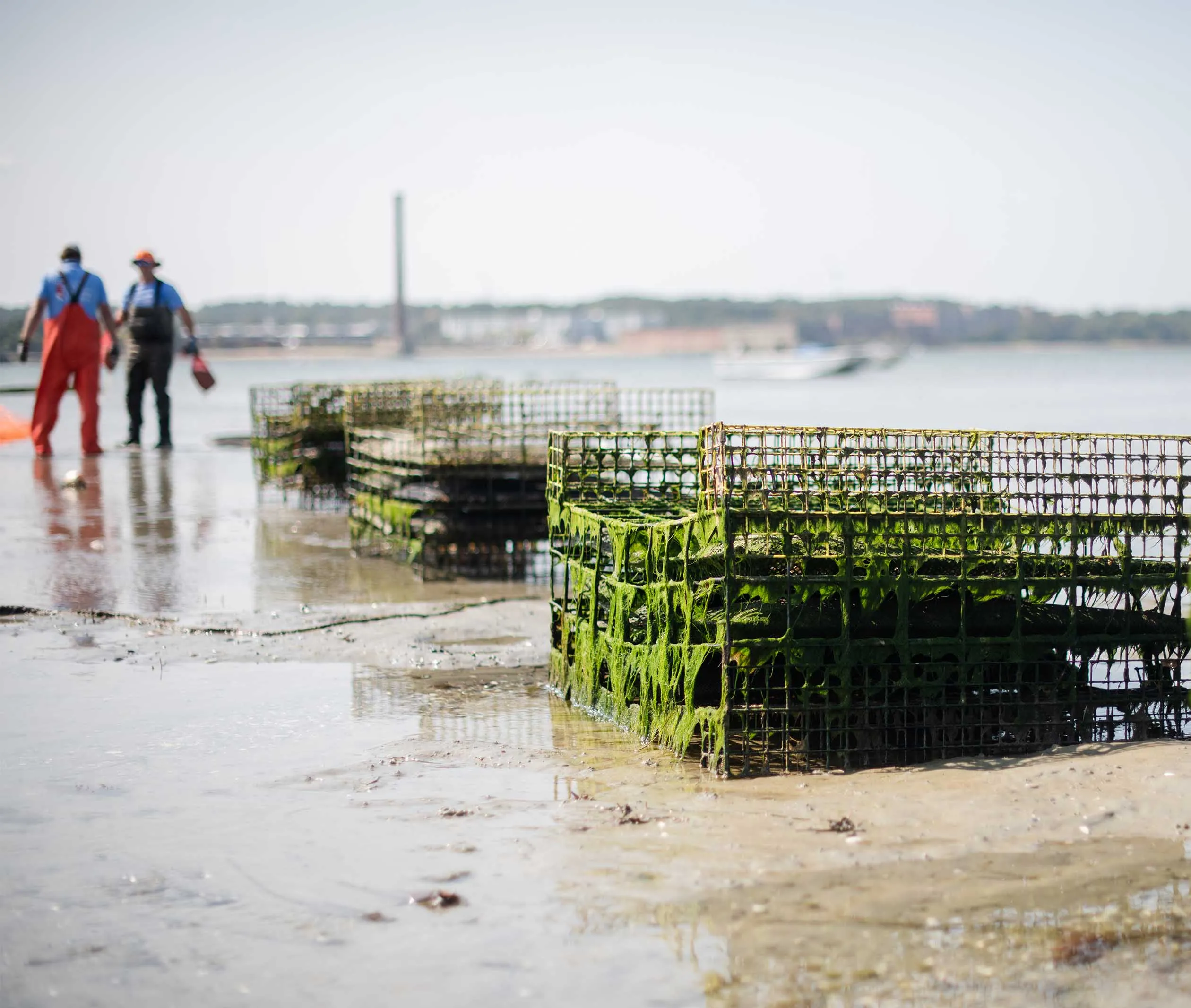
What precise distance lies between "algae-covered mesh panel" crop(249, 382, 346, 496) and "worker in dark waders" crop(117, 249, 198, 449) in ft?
12.7

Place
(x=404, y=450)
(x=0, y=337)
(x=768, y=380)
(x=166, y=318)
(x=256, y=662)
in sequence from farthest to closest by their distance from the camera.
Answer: (x=768, y=380) < (x=0, y=337) < (x=166, y=318) < (x=404, y=450) < (x=256, y=662)

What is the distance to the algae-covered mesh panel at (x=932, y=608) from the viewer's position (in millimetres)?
7559

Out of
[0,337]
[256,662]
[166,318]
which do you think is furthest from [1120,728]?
[0,337]

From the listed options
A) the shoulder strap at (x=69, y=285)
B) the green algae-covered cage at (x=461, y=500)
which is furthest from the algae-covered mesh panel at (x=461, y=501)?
the shoulder strap at (x=69, y=285)

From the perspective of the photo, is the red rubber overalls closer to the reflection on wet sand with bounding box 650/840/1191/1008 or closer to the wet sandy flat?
the wet sandy flat

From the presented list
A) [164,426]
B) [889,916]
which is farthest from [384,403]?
[889,916]

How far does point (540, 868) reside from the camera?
623 cm

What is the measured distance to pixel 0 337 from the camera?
301 ft

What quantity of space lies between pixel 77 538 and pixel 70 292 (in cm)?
716

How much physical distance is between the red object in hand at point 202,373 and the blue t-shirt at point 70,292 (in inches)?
87.7

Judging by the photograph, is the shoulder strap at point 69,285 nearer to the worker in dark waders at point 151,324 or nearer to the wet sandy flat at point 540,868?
the worker in dark waders at point 151,324

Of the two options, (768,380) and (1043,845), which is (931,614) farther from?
(768,380)

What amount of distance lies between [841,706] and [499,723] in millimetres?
2163

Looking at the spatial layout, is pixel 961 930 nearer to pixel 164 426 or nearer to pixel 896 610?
pixel 896 610
